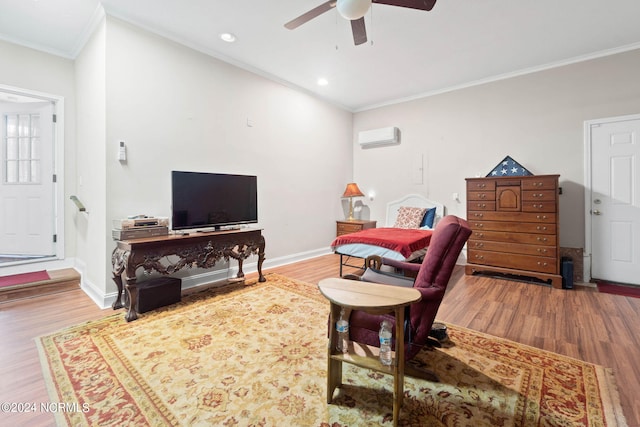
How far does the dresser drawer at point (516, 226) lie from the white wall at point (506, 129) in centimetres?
63

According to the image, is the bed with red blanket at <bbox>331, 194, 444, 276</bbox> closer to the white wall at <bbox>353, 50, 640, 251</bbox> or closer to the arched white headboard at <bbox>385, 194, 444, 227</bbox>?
the arched white headboard at <bbox>385, 194, 444, 227</bbox>

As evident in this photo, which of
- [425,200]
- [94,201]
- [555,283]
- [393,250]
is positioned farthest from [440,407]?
[425,200]

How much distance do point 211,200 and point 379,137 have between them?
353 centimetres

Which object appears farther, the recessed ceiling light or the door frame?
the door frame

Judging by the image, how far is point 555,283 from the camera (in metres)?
3.48

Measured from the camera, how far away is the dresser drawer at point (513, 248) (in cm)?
353

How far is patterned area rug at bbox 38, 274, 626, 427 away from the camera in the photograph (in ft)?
4.63

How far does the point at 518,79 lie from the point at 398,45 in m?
2.15

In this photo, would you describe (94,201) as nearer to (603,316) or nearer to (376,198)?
(376,198)

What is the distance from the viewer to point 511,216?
12.3 feet

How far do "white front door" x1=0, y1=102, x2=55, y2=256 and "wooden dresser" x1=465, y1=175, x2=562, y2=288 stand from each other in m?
5.86

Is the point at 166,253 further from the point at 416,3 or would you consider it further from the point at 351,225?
the point at 351,225

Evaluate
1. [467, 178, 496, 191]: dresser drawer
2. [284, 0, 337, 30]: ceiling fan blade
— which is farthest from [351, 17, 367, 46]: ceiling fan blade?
[467, 178, 496, 191]: dresser drawer

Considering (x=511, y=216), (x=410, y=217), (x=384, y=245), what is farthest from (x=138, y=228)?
(x=511, y=216)
